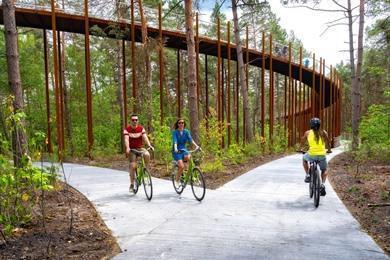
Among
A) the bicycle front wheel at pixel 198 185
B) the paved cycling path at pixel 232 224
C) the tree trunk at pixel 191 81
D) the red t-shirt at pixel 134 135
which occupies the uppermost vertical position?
the tree trunk at pixel 191 81

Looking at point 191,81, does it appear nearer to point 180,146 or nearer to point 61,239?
point 180,146

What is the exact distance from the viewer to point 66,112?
24.0 metres

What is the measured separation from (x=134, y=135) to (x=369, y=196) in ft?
17.0

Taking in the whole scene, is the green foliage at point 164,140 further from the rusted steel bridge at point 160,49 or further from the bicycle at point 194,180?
the bicycle at point 194,180

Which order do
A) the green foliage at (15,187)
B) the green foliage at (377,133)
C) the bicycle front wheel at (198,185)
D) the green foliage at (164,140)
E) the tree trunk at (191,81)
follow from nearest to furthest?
the green foliage at (15,187), the bicycle front wheel at (198,185), the tree trunk at (191,81), the green foliage at (164,140), the green foliage at (377,133)

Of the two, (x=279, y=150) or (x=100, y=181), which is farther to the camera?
(x=279, y=150)

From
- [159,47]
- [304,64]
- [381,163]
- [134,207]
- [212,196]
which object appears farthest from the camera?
[304,64]

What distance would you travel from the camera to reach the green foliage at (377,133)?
52.4 feet

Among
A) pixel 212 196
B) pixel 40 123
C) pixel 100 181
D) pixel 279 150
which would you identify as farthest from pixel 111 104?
pixel 212 196

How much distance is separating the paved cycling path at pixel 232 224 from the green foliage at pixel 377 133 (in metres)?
7.73

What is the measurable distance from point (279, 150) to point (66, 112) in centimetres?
1311

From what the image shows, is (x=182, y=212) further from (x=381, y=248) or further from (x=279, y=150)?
(x=279, y=150)

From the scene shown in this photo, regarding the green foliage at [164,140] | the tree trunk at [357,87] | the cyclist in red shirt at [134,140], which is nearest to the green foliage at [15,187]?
the cyclist in red shirt at [134,140]

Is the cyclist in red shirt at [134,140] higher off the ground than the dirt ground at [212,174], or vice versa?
the cyclist in red shirt at [134,140]
